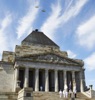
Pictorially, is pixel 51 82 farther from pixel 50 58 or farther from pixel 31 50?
pixel 31 50

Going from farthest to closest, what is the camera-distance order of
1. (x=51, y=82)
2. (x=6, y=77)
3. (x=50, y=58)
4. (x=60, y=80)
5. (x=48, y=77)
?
(x=60, y=80) → (x=51, y=82) → (x=50, y=58) → (x=48, y=77) → (x=6, y=77)

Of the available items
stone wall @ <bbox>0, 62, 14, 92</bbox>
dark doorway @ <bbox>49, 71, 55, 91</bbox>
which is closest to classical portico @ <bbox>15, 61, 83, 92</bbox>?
dark doorway @ <bbox>49, 71, 55, 91</bbox>

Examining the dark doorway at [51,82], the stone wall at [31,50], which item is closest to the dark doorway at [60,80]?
the dark doorway at [51,82]

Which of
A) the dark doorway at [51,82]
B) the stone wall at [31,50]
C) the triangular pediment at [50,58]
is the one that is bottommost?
the dark doorway at [51,82]

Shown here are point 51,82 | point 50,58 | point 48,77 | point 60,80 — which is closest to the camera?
point 48,77

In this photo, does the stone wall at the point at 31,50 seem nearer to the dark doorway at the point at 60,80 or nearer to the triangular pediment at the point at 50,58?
the triangular pediment at the point at 50,58

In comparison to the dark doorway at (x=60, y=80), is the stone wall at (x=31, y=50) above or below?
above

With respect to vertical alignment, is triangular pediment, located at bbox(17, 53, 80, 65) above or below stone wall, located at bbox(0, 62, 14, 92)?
above

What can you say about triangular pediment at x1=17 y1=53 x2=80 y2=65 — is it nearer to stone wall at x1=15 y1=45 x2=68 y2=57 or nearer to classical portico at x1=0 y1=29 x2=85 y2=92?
classical portico at x1=0 y1=29 x2=85 y2=92

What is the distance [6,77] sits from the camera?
113 ft

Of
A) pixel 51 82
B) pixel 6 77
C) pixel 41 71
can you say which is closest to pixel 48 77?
pixel 51 82

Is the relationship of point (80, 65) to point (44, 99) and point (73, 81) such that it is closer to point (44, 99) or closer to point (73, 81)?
point (73, 81)

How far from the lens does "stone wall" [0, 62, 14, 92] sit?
3347 cm

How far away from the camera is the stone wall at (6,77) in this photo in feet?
110
